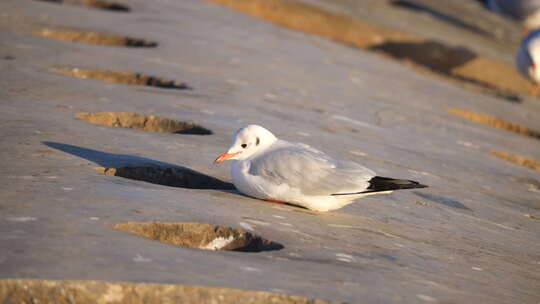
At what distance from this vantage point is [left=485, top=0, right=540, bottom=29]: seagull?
1320 cm

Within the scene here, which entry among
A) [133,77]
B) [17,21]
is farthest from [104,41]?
[133,77]

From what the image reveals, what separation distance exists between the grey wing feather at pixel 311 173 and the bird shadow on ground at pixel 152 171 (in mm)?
417

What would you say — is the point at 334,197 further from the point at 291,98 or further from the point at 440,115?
the point at 440,115

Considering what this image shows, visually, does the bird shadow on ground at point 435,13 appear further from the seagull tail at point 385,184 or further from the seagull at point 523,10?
the seagull tail at point 385,184

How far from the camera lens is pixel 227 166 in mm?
4523

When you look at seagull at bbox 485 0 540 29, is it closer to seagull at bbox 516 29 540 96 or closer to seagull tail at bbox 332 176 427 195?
seagull at bbox 516 29 540 96

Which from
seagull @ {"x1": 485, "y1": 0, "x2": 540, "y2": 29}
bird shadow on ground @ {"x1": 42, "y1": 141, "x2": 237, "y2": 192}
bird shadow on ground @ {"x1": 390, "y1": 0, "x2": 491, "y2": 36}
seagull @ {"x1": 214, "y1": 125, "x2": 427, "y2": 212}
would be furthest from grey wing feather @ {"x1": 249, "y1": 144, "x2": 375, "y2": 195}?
bird shadow on ground @ {"x1": 390, "y1": 0, "x2": 491, "y2": 36}

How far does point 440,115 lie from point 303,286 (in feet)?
17.5

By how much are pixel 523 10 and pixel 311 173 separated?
411 inches

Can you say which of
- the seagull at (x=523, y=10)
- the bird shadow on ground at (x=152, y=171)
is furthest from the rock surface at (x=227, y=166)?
the seagull at (x=523, y=10)

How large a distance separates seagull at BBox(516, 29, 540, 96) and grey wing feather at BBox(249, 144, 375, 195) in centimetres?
754

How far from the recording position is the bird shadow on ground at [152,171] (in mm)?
4113

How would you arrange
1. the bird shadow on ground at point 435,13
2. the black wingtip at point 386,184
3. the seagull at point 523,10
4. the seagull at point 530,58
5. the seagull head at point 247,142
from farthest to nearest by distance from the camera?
the bird shadow on ground at point 435,13 < the seagull at point 523,10 < the seagull at point 530,58 < the seagull head at point 247,142 < the black wingtip at point 386,184

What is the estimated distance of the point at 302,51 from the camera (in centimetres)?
925
